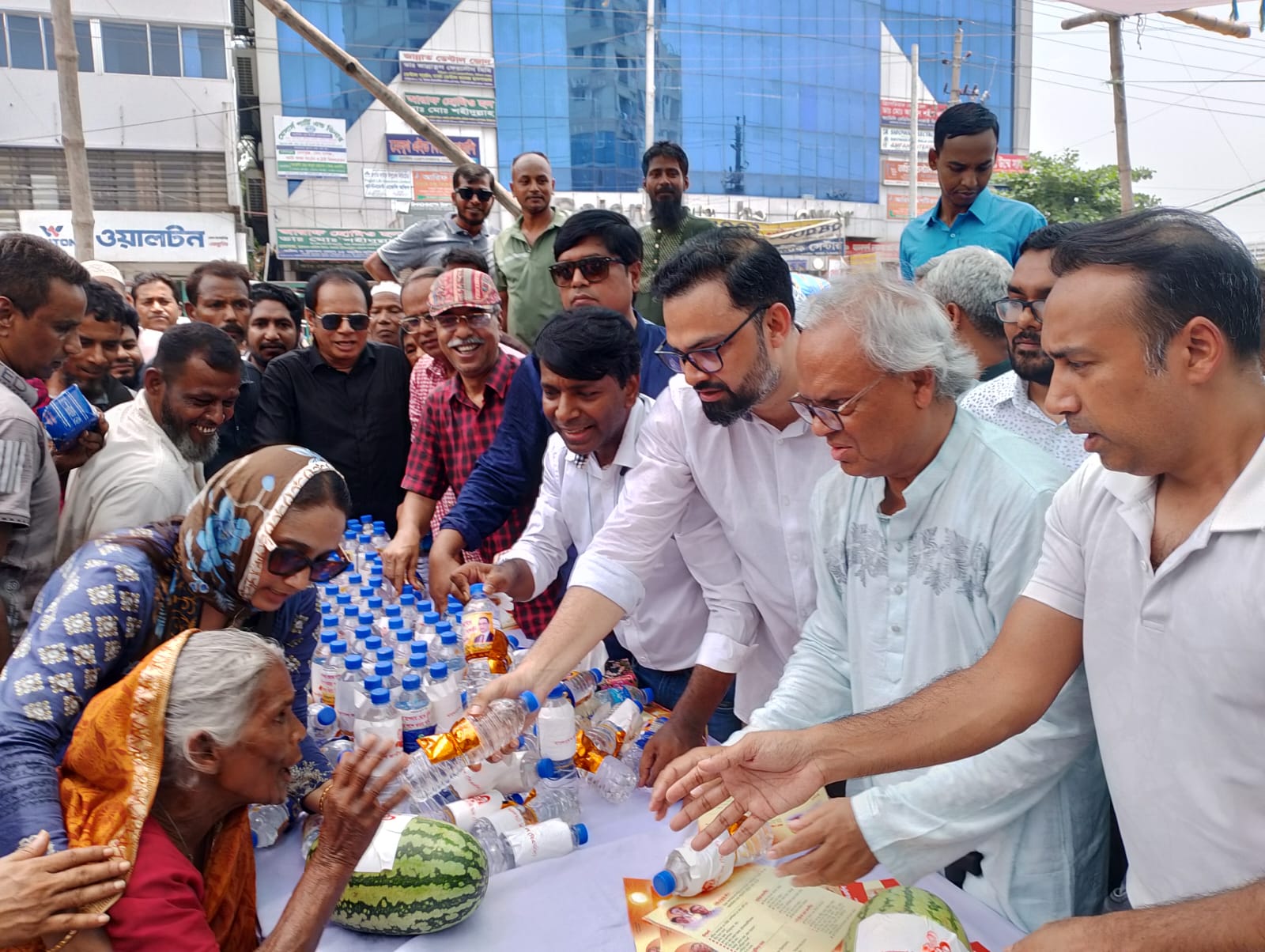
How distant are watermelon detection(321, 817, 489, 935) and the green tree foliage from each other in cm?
3427

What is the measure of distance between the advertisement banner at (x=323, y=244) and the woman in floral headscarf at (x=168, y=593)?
83.1 feet

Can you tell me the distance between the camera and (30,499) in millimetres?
2379

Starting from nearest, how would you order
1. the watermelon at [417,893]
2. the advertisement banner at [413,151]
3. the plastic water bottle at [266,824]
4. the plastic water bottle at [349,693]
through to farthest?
the watermelon at [417,893], the plastic water bottle at [266,824], the plastic water bottle at [349,693], the advertisement banner at [413,151]

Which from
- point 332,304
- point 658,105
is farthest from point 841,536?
point 658,105

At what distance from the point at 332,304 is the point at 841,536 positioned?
3.26 meters

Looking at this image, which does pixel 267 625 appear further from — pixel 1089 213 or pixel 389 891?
pixel 1089 213

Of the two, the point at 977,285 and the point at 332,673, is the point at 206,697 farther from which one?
the point at 977,285

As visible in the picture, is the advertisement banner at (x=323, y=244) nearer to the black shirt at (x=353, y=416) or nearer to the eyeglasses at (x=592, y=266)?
the black shirt at (x=353, y=416)

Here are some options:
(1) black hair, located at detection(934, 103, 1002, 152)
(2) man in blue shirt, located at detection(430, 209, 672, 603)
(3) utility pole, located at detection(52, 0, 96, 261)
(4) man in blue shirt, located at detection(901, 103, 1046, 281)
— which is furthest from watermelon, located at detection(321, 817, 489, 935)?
(3) utility pole, located at detection(52, 0, 96, 261)

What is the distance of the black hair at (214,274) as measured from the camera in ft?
16.5

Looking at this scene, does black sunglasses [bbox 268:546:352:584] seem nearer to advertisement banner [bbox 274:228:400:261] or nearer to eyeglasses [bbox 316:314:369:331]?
eyeglasses [bbox 316:314:369:331]

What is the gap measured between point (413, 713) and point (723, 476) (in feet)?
3.35

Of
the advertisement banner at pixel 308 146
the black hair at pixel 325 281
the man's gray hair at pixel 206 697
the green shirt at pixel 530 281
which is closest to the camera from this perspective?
the man's gray hair at pixel 206 697

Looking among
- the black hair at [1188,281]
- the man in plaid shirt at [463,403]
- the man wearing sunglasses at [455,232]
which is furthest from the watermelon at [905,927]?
the man wearing sunglasses at [455,232]
